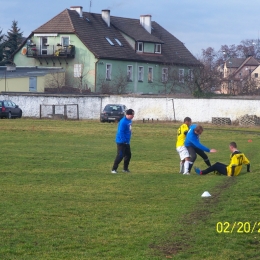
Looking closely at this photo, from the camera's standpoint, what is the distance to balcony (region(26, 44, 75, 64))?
223ft

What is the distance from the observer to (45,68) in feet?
228

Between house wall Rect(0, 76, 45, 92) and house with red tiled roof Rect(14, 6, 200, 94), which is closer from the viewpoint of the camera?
house wall Rect(0, 76, 45, 92)

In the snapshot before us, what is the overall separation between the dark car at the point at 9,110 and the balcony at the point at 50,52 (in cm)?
1710

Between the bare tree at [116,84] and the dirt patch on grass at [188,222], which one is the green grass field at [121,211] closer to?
the dirt patch on grass at [188,222]

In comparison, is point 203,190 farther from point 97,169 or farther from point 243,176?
point 97,169

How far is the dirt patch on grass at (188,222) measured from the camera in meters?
8.73

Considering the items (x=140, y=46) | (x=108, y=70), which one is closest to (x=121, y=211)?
(x=108, y=70)

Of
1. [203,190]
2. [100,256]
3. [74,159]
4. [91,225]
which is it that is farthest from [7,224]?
[74,159]

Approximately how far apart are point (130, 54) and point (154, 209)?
6018 cm

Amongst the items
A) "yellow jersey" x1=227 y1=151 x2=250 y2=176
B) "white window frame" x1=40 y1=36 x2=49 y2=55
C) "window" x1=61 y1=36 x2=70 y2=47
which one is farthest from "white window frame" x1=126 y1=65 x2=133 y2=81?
"yellow jersey" x1=227 y1=151 x2=250 y2=176

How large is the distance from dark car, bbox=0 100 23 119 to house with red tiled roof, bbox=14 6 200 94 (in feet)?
54.4

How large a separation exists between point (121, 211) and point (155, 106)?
1626 inches

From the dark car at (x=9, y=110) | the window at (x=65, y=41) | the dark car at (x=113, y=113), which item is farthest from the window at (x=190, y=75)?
the dark car at (x=9, y=110)

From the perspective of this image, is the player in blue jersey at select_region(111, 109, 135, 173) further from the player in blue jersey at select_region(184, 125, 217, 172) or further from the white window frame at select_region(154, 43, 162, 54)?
the white window frame at select_region(154, 43, 162, 54)
